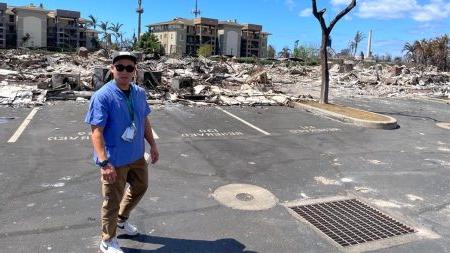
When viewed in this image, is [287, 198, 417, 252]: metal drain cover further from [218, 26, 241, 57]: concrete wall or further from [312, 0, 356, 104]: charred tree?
[218, 26, 241, 57]: concrete wall

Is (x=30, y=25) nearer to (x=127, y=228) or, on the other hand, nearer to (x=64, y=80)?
(x=64, y=80)

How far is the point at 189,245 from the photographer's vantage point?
170 inches

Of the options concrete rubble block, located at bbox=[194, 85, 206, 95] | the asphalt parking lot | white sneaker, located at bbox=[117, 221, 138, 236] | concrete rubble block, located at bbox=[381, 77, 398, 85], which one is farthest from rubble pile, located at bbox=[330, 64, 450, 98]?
white sneaker, located at bbox=[117, 221, 138, 236]

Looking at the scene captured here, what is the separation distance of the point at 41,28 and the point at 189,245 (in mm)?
111786

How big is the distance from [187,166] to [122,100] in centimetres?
341

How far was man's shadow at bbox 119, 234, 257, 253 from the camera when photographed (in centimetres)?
420

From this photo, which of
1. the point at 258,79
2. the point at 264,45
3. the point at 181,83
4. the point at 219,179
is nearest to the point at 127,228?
the point at 219,179

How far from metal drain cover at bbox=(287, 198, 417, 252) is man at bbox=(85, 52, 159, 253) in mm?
2210

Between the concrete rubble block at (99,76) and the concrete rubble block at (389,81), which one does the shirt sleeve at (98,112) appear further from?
the concrete rubble block at (389,81)

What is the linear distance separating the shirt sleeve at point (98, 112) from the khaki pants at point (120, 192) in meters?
0.46

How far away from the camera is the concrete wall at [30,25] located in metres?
102

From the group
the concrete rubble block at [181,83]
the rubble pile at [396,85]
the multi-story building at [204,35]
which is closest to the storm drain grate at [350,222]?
the concrete rubble block at [181,83]

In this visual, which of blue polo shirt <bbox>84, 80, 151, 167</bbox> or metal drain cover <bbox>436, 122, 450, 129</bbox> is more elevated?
blue polo shirt <bbox>84, 80, 151, 167</bbox>

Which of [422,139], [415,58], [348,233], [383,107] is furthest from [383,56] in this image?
[348,233]
